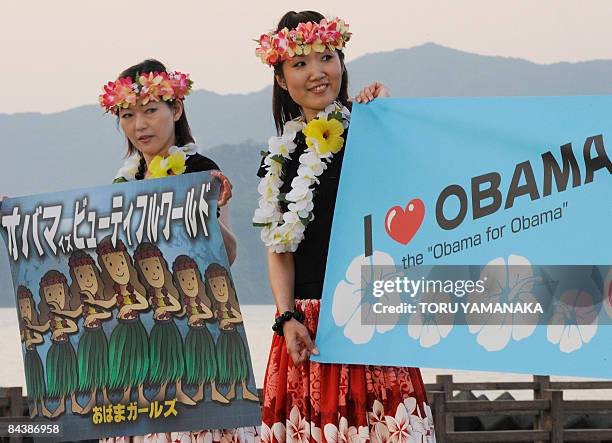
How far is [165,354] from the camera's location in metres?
4.46

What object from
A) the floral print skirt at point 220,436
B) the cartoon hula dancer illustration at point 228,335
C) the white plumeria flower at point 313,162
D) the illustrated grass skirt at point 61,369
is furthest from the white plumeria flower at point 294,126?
the illustrated grass skirt at point 61,369

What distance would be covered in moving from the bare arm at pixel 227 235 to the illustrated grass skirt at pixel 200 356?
285 millimetres

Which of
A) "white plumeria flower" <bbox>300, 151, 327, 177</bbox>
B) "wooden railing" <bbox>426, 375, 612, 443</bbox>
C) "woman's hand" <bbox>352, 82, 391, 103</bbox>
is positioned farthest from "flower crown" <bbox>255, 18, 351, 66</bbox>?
"wooden railing" <bbox>426, 375, 612, 443</bbox>

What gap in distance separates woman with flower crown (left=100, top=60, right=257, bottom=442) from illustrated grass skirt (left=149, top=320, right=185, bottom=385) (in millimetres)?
215

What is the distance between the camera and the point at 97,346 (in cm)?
460

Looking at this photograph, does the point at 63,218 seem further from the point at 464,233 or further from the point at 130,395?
the point at 464,233

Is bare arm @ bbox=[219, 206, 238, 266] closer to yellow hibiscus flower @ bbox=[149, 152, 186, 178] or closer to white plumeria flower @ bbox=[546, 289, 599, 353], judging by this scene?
yellow hibiscus flower @ bbox=[149, 152, 186, 178]

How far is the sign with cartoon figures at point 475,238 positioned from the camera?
363 cm

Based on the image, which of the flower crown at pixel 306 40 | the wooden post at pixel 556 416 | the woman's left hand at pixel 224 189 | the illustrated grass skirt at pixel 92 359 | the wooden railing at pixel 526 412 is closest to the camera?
the flower crown at pixel 306 40

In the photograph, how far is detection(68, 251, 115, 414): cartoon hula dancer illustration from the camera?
180 inches

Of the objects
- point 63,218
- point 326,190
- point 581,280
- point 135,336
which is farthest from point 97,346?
point 581,280

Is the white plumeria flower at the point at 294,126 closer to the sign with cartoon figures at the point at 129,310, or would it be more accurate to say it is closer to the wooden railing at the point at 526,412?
the sign with cartoon figures at the point at 129,310

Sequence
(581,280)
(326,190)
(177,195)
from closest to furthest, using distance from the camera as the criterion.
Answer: (581,280) < (326,190) < (177,195)

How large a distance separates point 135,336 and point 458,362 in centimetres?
136
